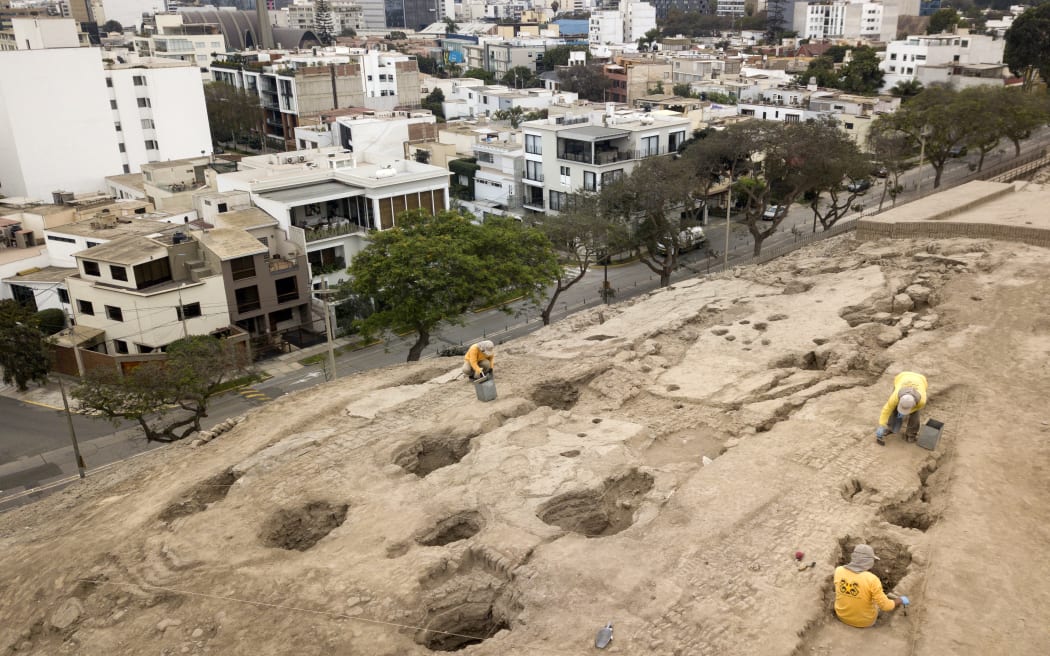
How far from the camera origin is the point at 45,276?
47.1m

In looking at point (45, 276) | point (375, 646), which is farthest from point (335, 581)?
point (45, 276)

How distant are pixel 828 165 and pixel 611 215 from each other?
13.5 m

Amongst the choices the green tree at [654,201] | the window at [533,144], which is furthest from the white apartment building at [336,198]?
the window at [533,144]

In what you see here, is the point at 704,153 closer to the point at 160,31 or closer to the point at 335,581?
the point at 335,581

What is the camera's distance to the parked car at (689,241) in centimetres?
5225

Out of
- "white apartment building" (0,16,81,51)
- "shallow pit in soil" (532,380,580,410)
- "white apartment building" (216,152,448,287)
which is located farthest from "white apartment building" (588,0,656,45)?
"shallow pit in soil" (532,380,580,410)

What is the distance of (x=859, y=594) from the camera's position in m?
11.0

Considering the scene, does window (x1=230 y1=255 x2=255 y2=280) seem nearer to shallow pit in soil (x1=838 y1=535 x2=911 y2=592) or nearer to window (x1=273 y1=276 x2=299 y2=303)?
window (x1=273 y1=276 x2=299 y2=303)

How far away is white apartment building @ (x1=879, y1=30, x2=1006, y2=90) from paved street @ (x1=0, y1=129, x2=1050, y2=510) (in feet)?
148

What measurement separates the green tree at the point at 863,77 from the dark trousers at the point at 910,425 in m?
92.2

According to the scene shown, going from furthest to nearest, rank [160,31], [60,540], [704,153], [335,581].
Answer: [160,31], [704,153], [60,540], [335,581]

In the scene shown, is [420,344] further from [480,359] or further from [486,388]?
[486,388]

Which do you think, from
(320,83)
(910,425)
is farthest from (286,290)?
(320,83)

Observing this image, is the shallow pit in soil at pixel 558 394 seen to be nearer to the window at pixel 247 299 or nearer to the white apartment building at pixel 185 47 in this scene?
A: the window at pixel 247 299
